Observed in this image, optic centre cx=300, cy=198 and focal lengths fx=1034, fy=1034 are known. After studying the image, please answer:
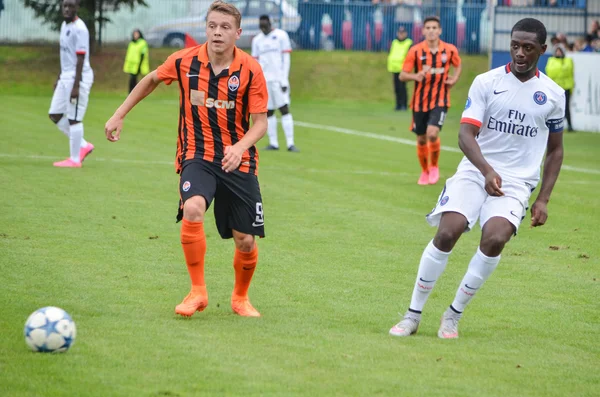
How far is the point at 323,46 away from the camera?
37.7 m

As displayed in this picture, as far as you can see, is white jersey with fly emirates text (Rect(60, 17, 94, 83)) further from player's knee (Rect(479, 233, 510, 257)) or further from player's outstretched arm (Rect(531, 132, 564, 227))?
player's knee (Rect(479, 233, 510, 257))

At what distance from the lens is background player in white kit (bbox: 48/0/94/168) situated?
14.5 metres

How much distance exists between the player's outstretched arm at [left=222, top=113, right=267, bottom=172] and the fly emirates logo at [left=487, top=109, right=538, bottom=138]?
145 centimetres

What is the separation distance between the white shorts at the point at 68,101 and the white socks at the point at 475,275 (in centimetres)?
948

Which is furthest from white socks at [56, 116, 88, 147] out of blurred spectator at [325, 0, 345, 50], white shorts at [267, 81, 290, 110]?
blurred spectator at [325, 0, 345, 50]

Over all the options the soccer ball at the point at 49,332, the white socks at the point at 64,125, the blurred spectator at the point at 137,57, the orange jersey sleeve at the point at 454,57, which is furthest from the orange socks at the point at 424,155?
the blurred spectator at the point at 137,57

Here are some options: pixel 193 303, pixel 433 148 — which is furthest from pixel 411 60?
pixel 193 303

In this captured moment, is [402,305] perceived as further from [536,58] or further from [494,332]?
[536,58]

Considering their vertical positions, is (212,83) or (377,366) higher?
(212,83)

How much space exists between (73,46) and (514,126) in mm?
9530

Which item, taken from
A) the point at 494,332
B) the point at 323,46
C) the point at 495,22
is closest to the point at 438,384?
the point at 494,332

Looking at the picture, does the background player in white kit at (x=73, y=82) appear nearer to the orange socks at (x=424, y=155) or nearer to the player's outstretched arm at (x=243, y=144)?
the orange socks at (x=424, y=155)

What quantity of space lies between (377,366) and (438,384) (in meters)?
0.42

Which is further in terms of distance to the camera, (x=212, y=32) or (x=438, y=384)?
(x=212, y=32)
